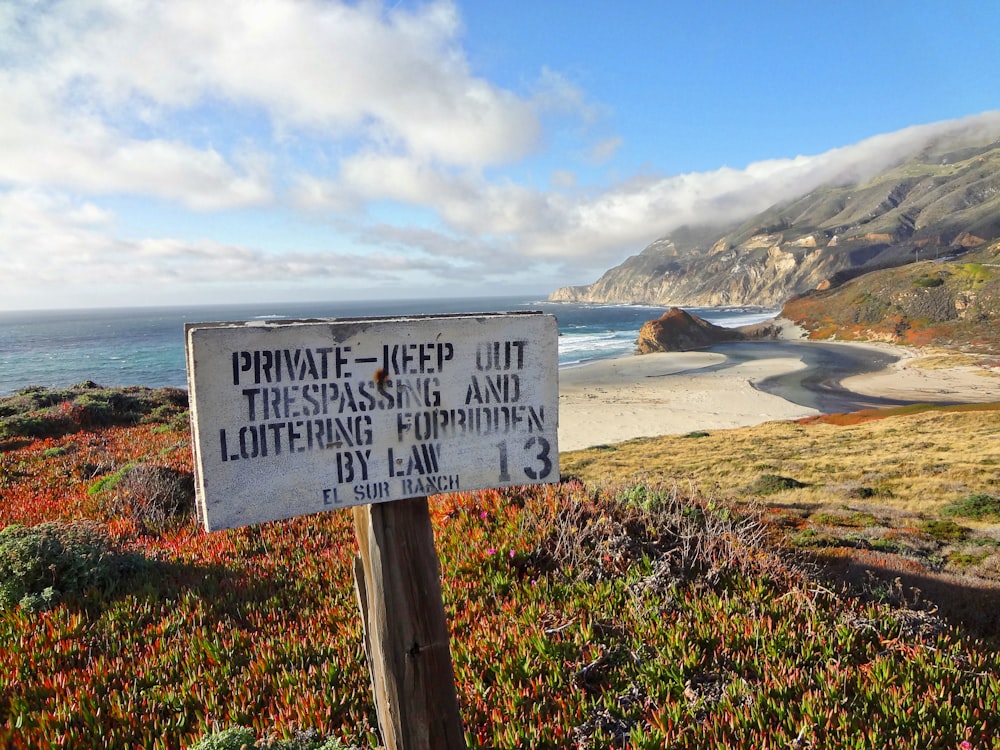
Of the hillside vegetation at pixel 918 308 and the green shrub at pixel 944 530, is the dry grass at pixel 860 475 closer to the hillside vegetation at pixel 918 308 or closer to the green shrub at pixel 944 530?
the green shrub at pixel 944 530

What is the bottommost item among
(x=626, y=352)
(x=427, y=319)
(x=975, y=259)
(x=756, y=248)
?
(x=626, y=352)

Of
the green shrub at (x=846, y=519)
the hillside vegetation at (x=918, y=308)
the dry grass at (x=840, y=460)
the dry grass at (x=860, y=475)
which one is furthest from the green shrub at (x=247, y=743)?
the hillside vegetation at (x=918, y=308)

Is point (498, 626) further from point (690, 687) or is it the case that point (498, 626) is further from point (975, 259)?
point (975, 259)

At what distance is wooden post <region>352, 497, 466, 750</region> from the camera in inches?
90.7

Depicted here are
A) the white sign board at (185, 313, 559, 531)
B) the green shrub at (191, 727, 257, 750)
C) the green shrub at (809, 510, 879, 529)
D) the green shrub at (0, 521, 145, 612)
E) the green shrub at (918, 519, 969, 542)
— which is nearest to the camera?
the white sign board at (185, 313, 559, 531)

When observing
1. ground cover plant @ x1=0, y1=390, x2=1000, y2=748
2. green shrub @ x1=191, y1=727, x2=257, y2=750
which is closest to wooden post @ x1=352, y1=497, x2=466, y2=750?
ground cover plant @ x1=0, y1=390, x2=1000, y2=748

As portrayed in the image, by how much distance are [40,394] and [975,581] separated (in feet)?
85.4

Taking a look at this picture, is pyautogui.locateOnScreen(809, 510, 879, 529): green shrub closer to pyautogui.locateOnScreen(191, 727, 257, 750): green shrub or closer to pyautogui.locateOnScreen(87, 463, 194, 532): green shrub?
pyautogui.locateOnScreen(191, 727, 257, 750): green shrub

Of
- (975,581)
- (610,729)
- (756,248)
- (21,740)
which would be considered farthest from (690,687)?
(756,248)

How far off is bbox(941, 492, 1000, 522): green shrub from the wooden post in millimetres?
12434

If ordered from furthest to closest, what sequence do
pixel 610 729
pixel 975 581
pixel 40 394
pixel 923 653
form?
pixel 40 394 → pixel 975 581 → pixel 923 653 → pixel 610 729

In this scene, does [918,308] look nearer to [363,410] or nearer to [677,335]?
[677,335]

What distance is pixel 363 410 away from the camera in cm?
214

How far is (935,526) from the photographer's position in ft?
30.8
